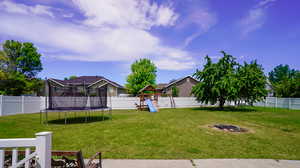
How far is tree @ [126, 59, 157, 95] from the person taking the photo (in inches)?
1090

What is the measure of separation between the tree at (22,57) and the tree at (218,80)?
24953mm

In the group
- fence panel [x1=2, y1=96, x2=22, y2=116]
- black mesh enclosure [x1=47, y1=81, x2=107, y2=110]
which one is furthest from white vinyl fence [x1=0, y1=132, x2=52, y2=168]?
fence panel [x1=2, y1=96, x2=22, y2=116]

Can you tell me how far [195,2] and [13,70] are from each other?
26380 mm

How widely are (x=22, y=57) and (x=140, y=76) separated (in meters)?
18.4

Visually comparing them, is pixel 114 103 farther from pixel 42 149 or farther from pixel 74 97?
pixel 42 149

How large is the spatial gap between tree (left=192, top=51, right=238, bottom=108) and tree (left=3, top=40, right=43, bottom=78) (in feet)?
81.9

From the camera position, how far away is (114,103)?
16.4 meters

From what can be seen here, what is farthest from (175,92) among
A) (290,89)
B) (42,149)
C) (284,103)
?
(42,149)

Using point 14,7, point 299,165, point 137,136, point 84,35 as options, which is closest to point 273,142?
point 299,165

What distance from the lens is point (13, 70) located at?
72.3 feet

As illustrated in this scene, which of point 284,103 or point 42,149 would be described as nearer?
point 42,149

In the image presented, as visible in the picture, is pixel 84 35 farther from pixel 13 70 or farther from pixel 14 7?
pixel 13 70

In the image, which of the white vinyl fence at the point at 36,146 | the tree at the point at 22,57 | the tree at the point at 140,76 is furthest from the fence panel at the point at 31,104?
the tree at the point at 140,76

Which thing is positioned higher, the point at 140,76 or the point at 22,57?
the point at 22,57
